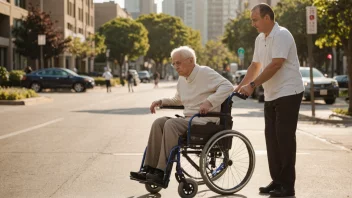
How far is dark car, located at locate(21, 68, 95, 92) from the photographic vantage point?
3834cm

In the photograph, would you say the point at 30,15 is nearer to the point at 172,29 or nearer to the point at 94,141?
the point at 94,141

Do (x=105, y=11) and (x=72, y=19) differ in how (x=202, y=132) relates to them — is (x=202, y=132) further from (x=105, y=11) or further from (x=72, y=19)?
(x=105, y=11)

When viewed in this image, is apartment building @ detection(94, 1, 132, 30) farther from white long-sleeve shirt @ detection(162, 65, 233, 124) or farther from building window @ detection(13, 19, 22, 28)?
white long-sleeve shirt @ detection(162, 65, 233, 124)

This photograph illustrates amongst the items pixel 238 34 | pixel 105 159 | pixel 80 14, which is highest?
pixel 80 14

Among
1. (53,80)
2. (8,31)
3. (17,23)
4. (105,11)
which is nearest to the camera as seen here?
(53,80)

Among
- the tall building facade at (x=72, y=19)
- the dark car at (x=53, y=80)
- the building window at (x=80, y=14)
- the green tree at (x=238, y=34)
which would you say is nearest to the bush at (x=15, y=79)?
the dark car at (x=53, y=80)

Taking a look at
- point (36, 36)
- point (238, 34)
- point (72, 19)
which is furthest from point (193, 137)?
point (72, 19)

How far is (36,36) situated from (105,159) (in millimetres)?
45101

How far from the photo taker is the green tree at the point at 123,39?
9162 cm

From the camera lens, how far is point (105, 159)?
8805 mm

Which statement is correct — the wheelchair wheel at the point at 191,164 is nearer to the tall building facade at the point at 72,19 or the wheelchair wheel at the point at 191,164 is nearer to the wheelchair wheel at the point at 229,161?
the wheelchair wheel at the point at 229,161

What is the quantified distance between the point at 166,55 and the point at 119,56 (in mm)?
22444

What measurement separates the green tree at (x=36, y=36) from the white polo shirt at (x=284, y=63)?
46.3 m

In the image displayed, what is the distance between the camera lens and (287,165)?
19.9 ft
